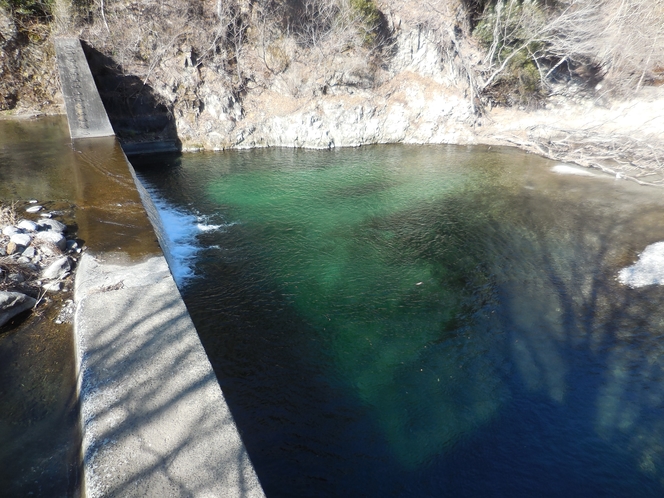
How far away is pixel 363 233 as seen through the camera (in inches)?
490

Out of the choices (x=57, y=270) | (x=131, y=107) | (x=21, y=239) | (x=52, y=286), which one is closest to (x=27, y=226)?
(x=21, y=239)

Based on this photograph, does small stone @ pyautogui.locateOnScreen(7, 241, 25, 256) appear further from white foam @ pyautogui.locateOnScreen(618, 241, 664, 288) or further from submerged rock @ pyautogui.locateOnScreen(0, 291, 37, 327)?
white foam @ pyautogui.locateOnScreen(618, 241, 664, 288)

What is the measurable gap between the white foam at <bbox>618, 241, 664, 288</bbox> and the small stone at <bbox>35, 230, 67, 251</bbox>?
1323 centimetres

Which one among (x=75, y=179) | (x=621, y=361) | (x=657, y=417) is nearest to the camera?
(x=657, y=417)

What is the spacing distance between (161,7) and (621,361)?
989 inches

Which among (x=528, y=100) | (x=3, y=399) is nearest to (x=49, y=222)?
(x=3, y=399)

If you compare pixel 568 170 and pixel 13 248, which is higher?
pixel 13 248

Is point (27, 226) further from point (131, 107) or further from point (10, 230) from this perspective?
point (131, 107)

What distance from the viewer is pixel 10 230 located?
739cm

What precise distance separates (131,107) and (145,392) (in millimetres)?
19860

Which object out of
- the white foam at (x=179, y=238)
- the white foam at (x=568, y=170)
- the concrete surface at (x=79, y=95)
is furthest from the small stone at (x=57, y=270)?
the white foam at (x=568, y=170)

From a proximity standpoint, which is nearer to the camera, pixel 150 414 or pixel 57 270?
pixel 150 414

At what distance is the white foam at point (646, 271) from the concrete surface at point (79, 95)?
18.3 m

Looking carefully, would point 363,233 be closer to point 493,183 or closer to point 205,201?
point 205,201
